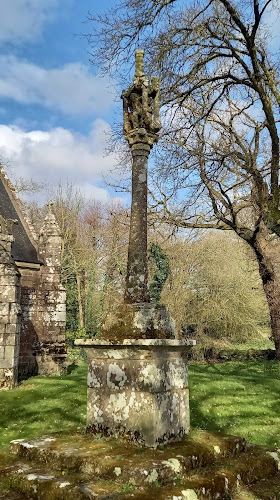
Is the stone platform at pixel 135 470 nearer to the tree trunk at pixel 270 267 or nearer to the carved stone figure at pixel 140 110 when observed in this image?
the carved stone figure at pixel 140 110

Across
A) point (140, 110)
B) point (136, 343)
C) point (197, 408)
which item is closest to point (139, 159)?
point (140, 110)

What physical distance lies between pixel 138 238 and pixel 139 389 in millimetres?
1668

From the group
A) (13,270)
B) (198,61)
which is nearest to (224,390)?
(13,270)

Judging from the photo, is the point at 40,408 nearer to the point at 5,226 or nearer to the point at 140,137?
the point at 5,226

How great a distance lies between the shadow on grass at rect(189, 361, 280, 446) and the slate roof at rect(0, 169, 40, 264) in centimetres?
737

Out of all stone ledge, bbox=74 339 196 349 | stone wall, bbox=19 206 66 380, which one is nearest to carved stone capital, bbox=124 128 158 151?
stone ledge, bbox=74 339 196 349

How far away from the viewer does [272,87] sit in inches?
470

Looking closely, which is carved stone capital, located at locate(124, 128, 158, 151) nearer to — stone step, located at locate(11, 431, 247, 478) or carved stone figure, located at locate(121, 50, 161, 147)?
carved stone figure, located at locate(121, 50, 161, 147)

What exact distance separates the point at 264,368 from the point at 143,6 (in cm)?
1422

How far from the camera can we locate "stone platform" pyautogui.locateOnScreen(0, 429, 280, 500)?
9.70 feet

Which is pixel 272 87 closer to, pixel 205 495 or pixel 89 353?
pixel 89 353

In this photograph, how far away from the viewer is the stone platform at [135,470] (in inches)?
116

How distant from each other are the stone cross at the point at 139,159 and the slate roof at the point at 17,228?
34.2 feet

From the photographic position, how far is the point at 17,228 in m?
15.8
